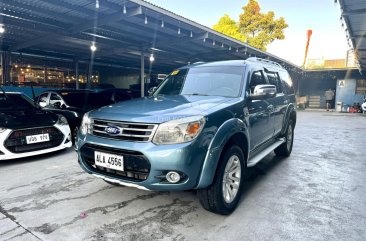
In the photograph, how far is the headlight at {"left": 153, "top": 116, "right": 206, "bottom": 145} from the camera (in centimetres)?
247

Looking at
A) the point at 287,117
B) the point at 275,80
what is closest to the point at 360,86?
the point at 287,117

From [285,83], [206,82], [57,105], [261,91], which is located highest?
[285,83]

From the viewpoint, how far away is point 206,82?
3771mm

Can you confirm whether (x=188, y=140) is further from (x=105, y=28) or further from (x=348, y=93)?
(x=348, y=93)

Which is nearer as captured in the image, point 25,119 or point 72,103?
point 25,119

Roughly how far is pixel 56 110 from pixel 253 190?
5.45 metres

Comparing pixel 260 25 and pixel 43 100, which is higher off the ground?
pixel 260 25

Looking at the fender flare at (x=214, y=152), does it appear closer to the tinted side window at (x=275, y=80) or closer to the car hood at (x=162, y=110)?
the car hood at (x=162, y=110)

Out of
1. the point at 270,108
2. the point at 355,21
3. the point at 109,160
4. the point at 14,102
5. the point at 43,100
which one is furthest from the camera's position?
the point at 355,21

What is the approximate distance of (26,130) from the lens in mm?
4738

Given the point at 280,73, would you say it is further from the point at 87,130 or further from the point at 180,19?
the point at 180,19

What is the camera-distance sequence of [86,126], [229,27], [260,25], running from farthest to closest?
[229,27]
[260,25]
[86,126]

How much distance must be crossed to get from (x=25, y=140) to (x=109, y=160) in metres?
2.92

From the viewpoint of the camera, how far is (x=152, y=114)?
2.63 metres
